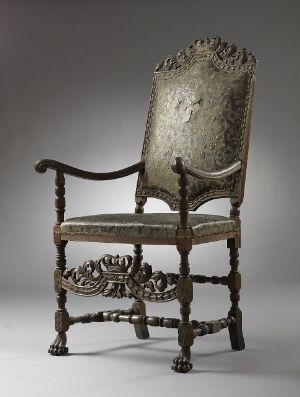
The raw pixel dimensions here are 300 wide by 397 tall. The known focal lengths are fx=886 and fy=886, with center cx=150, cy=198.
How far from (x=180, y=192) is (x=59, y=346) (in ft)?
3.13

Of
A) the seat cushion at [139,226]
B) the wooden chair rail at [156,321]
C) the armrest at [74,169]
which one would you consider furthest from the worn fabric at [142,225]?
the wooden chair rail at [156,321]

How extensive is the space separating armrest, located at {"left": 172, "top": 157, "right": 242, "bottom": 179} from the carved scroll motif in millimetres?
454

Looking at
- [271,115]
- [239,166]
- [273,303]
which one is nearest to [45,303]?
[273,303]

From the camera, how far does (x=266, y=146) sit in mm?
6176

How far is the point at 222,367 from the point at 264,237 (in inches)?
92.3

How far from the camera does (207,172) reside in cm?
397

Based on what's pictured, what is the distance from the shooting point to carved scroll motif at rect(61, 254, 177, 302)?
388cm

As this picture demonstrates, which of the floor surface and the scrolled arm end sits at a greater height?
the scrolled arm end

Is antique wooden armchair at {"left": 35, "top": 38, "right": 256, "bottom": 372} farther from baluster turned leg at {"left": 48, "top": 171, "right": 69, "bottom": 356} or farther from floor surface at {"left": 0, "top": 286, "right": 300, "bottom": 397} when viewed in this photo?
floor surface at {"left": 0, "top": 286, "right": 300, "bottom": 397}

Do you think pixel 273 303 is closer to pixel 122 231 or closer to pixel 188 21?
pixel 122 231

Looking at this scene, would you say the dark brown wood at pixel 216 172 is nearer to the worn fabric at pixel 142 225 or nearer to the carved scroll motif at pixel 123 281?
the worn fabric at pixel 142 225

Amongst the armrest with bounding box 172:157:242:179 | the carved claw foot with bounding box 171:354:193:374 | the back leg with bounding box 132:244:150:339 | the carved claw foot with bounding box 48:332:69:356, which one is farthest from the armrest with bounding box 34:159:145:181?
the carved claw foot with bounding box 171:354:193:374

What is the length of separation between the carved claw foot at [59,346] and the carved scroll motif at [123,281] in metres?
0.23

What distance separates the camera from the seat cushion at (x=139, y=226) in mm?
3773
